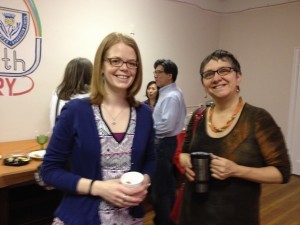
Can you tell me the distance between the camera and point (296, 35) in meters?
4.31

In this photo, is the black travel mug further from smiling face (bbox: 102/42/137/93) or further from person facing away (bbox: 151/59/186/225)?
person facing away (bbox: 151/59/186/225)

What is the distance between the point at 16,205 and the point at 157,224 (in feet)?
4.21

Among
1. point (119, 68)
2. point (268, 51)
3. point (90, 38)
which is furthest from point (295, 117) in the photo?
point (119, 68)

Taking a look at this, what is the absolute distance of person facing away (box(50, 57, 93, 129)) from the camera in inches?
87.0

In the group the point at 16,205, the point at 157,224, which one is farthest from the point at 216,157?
the point at 16,205

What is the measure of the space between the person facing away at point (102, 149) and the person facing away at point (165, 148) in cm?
148

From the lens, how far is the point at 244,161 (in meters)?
1.13

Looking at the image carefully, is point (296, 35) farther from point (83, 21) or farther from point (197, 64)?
point (83, 21)

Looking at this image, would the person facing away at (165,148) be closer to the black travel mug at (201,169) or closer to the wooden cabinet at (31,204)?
the wooden cabinet at (31,204)

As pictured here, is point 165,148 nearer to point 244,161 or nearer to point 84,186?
point 244,161

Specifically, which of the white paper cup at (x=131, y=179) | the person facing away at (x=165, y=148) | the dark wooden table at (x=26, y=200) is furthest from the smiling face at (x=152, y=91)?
the white paper cup at (x=131, y=179)

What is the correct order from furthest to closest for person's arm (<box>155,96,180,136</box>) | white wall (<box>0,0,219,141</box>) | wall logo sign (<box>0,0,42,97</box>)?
white wall (<box>0,0,219,141</box>)
wall logo sign (<box>0,0,42,97</box>)
person's arm (<box>155,96,180,136</box>)

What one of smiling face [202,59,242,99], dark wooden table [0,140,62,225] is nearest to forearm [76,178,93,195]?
smiling face [202,59,242,99]

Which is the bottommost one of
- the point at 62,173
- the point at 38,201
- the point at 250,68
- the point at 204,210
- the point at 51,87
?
the point at 38,201
